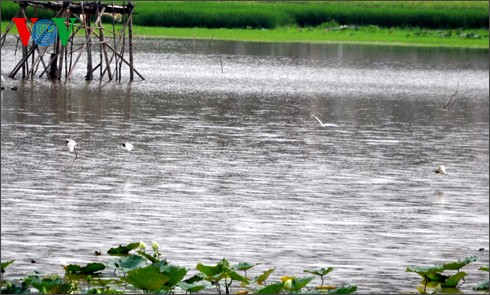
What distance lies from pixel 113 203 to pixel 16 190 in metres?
1.23

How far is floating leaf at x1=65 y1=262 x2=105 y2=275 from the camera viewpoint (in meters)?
8.96

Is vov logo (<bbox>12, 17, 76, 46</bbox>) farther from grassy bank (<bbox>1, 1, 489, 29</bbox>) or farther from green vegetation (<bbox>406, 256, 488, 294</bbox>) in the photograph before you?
grassy bank (<bbox>1, 1, 489, 29</bbox>)

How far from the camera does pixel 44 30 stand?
29.6 metres

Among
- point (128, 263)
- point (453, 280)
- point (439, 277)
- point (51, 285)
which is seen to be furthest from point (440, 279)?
point (51, 285)

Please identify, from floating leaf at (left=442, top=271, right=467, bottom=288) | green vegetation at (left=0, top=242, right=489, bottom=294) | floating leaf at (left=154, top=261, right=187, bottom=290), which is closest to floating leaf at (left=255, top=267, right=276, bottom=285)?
green vegetation at (left=0, top=242, right=489, bottom=294)

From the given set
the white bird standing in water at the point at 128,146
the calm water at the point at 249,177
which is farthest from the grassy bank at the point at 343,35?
the white bird standing in water at the point at 128,146

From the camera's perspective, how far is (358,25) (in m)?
61.2

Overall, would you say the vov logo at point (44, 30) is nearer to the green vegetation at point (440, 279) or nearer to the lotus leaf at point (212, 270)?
the green vegetation at point (440, 279)

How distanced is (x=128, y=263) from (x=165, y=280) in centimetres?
60

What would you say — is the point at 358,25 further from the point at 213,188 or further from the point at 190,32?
the point at 213,188

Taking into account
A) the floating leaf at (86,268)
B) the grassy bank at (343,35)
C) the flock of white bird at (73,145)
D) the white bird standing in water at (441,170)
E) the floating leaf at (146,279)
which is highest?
the floating leaf at (146,279)

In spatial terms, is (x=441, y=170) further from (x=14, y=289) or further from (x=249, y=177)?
(x=14, y=289)

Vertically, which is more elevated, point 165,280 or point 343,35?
point 165,280

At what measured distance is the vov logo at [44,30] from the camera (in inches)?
1109
